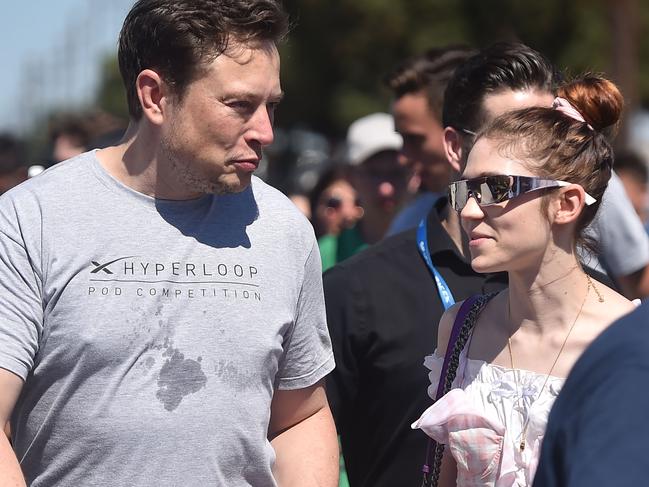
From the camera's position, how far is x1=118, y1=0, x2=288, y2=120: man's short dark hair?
3229 millimetres

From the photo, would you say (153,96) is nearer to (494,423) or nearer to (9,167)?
(494,423)

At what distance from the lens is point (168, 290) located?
10.3 feet

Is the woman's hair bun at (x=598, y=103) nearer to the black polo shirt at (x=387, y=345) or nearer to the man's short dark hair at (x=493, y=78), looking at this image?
the man's short dark hair at (x=493, y=78)

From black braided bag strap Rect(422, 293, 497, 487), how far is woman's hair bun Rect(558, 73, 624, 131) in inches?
23.9

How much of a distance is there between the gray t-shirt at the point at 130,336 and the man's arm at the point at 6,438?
30 millimetres

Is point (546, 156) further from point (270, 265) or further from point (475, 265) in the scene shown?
point (270, 265)

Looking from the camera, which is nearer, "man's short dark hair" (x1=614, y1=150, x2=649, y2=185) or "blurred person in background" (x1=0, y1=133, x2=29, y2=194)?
"blurred person in background" (x1=0, y1=133, x2=29, y2=194)

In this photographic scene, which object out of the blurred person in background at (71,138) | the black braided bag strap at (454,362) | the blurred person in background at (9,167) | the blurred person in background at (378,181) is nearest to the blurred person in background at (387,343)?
the black braided bag strap at (454,362)

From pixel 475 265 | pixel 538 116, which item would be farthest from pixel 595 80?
pixel 475 265

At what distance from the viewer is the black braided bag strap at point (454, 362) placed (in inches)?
131

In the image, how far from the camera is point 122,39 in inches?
134

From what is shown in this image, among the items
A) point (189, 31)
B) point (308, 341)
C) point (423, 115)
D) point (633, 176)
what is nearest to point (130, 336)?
point (308, 341)

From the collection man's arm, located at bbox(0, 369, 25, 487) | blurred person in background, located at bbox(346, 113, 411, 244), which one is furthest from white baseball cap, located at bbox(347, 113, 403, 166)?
man's arm, located at bbox(0, 369, 25, 487)

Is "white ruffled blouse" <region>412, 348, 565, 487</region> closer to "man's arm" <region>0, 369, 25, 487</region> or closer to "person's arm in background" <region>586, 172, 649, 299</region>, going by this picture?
"man's arm" <region>0, 369, 25, 487</region>
